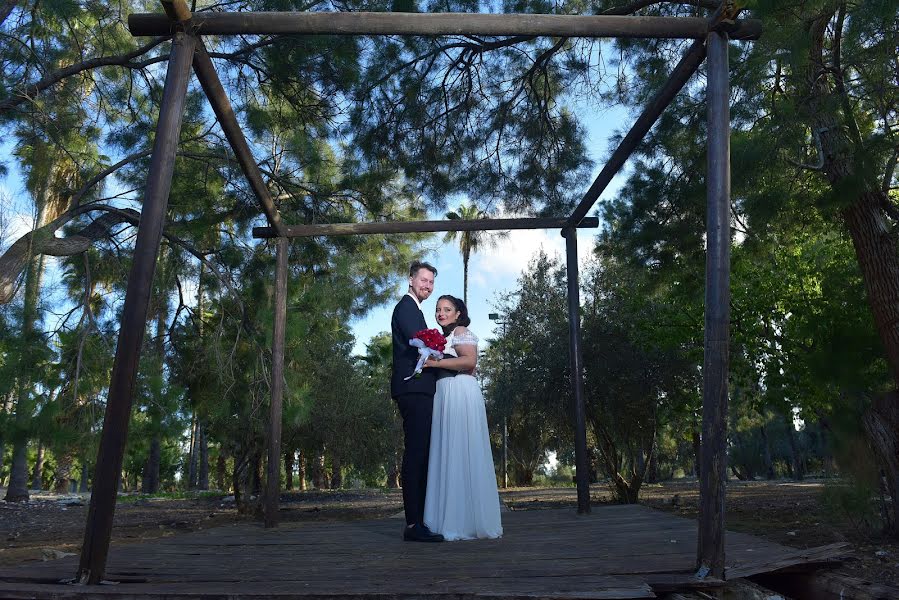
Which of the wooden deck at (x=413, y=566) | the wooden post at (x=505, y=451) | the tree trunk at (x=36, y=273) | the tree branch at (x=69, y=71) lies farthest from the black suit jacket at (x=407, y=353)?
the wooden post at (x=505, y=451)

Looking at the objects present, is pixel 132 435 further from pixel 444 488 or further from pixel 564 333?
pixel 564 333

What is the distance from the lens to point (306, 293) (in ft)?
28.4

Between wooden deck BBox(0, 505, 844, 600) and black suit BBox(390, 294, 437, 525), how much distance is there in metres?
0.35

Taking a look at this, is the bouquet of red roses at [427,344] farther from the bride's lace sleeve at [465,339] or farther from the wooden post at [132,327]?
the wooden post at [132,327]

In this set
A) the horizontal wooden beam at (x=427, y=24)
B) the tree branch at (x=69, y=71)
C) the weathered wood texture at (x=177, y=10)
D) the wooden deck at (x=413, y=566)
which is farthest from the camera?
the tree branch at (x=69, y=71)

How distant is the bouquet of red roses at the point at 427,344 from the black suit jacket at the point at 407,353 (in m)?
0.06

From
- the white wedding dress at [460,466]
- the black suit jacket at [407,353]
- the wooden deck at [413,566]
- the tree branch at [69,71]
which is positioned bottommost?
the wooden deck at [413,566]

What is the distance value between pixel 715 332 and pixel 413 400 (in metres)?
2.22

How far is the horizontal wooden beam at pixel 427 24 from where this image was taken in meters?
3.39

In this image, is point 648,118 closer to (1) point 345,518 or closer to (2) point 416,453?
(2) point 416,453

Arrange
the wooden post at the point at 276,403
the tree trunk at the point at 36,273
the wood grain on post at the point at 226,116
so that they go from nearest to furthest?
the wood grain on post at the point at 226,116 < the wooden post at the point at 276,403 < the tree trunk at the point at 36,273

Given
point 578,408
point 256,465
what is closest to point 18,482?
point 256,465

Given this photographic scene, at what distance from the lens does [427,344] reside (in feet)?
14.7

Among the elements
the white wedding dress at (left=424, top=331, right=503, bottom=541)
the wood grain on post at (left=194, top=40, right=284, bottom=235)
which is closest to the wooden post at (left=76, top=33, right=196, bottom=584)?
the wood grain on post at (left=194, top=40, right=284, bottom=235)
